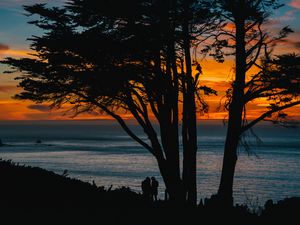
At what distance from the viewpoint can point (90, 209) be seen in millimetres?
10219

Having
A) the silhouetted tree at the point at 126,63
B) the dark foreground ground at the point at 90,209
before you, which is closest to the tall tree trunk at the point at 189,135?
the silhouetted tree at the point at 126,63

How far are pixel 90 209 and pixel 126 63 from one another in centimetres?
567

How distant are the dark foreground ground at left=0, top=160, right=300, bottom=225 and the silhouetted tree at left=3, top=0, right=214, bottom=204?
3089mm

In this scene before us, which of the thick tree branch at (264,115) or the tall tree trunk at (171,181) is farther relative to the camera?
the tall tree trunk at (171,181)

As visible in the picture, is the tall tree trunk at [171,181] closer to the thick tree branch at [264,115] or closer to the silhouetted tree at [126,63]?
the silhouetted tree at [126,63]

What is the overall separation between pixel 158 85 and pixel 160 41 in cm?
170

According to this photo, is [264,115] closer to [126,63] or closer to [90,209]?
[126,63]

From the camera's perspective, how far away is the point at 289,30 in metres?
14.5

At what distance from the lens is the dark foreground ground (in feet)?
30.3

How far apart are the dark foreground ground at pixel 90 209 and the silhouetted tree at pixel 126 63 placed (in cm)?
309

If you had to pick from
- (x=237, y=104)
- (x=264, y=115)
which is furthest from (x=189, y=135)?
(x=264, y=115)

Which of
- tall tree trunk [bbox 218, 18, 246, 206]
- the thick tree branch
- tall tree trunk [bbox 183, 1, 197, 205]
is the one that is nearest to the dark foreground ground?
tall tree trunk [bbox 218, 18, 246, 206]

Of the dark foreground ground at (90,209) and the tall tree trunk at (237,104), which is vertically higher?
the tall tree trunk at (237,104)

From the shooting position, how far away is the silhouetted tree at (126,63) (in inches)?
563
